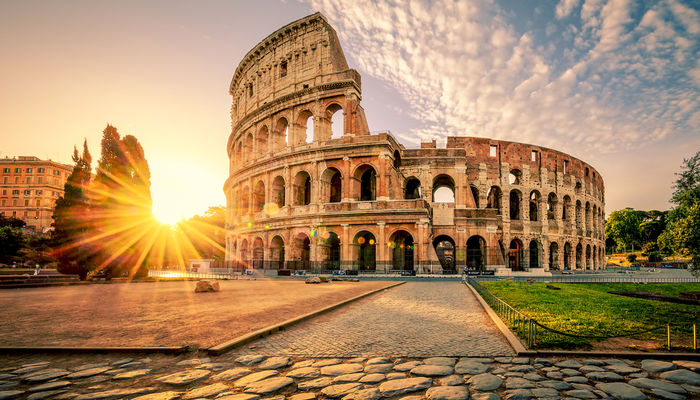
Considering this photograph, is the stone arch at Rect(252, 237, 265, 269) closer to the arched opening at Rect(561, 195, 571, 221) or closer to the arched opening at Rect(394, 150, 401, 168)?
the arched opening at Rect(394, 150, 401, 168)

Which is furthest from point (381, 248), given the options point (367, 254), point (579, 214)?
point (579, 214)

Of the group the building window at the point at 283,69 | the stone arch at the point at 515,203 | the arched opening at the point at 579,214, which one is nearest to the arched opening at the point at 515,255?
the stone arch at the point at 515,203

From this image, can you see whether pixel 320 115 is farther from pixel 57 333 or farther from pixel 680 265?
pixel 680 265

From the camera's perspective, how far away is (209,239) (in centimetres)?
5991

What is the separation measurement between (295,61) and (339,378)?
33407 mm

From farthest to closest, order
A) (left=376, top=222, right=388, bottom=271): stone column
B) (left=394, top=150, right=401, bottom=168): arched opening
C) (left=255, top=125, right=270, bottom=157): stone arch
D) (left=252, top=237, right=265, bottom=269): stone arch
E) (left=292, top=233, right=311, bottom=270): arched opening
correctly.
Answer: (left=255, top=125, right=270, bottom=157): stone arch, (left=394, top=150, right=401, bottom=168): arched opening, (left=252, top=237, right=265, bottom=269): stone arch, (left=292, top=233, right=311, bottom=270): arched opening, (left=376, top=222, right=388, bottom=271): stone column

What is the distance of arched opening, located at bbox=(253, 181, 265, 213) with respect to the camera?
117 feet

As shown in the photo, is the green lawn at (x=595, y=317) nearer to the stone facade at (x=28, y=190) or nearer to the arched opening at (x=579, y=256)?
the arched opening at (x=579, y=256)

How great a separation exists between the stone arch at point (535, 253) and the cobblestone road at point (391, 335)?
109 feet

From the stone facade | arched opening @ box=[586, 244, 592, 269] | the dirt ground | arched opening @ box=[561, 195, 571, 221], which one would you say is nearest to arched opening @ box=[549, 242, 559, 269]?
arched opening @ box=[561, 195, 571, 221]

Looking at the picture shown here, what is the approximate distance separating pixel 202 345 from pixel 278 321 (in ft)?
7.04

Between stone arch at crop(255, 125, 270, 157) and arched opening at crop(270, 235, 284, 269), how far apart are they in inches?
357

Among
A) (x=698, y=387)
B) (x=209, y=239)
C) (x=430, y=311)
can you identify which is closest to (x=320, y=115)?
(x=430, y=311)

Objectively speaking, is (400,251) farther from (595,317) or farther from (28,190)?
(28,190)
